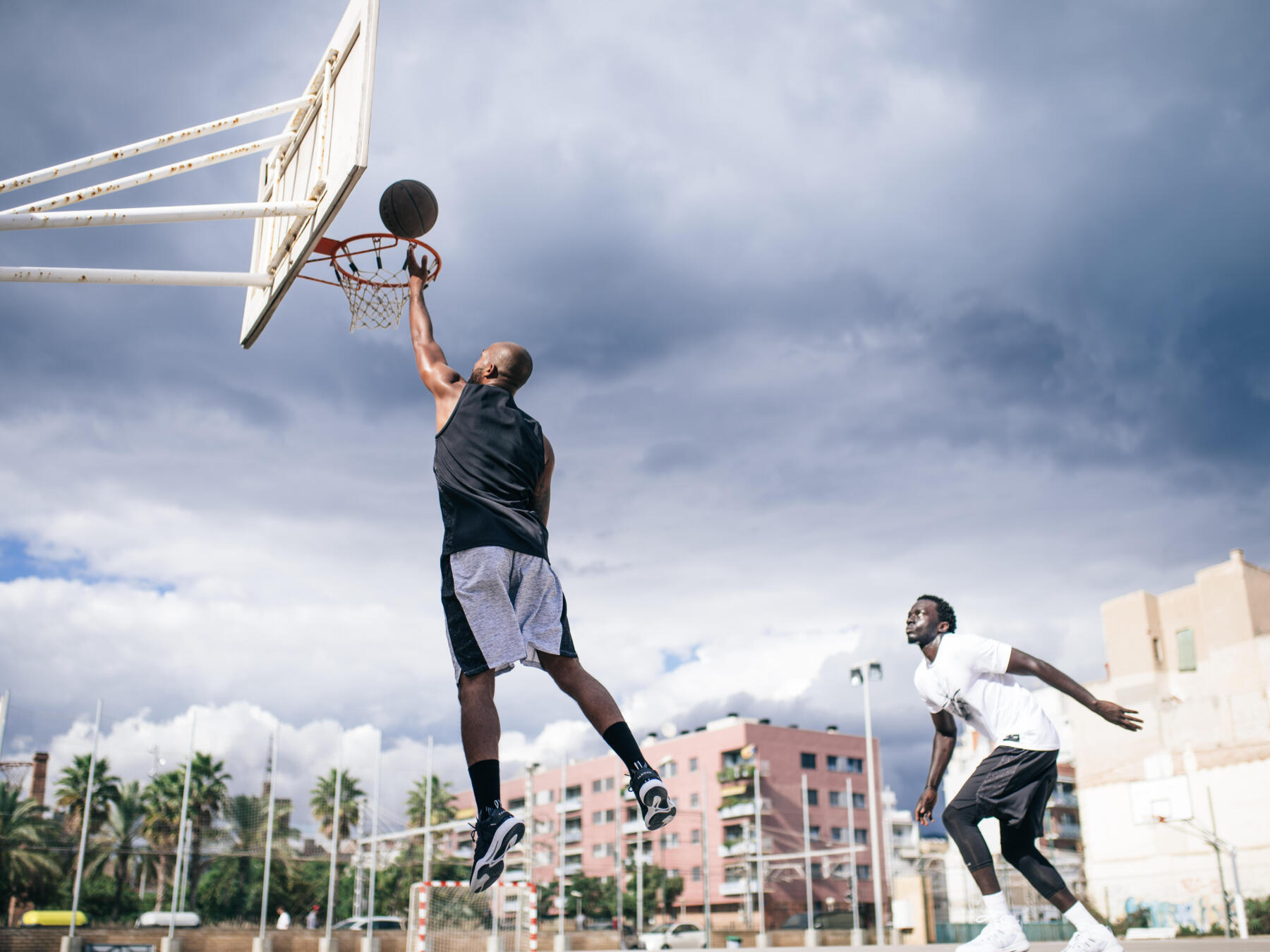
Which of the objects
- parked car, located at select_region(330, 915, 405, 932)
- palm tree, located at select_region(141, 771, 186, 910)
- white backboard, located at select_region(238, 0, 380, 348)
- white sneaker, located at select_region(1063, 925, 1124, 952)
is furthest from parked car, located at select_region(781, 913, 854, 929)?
white backboard, located at select_region(238, 0, 380, 348)

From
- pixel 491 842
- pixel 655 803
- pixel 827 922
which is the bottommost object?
pixel 827 922

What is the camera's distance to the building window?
145 feet

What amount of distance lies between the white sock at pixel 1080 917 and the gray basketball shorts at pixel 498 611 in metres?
2.93

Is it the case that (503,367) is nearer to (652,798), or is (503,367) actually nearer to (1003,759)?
(652,798)

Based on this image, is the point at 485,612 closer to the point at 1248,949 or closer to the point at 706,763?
the point at 1248,949

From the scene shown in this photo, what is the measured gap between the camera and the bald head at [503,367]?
4.30 m

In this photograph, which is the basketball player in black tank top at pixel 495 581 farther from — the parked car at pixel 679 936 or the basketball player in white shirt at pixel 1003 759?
the parked car at pixel 679 936

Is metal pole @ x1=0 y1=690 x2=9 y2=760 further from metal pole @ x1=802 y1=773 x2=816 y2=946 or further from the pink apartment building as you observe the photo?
the pink apartment building

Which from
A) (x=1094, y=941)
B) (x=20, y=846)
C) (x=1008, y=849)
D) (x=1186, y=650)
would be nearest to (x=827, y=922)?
(x=1186, y=650)

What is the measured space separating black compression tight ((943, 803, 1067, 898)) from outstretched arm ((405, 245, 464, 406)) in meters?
3.33

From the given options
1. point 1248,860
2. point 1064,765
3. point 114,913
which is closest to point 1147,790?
point 1248,860

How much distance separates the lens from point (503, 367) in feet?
14.1

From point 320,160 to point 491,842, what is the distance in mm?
3853

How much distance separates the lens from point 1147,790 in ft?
127
